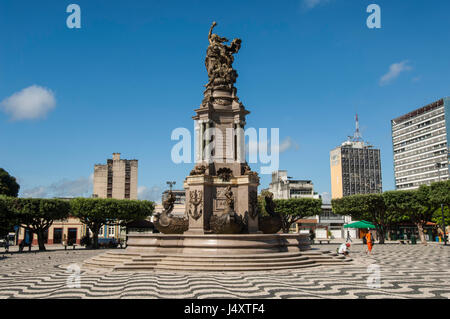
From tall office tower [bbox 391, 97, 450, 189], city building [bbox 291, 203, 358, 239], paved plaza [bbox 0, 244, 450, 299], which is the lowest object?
city building [bbox 291, 203, 358, 239]

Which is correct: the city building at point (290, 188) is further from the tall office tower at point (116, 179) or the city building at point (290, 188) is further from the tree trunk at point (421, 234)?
the tree trunk at point (421, 234)

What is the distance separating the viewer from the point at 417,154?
118438 millimetres

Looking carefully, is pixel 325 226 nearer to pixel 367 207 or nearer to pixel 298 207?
pixel 298 207

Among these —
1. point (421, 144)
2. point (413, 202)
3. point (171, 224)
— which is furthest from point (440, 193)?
point (421, 144)

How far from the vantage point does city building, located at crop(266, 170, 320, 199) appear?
113238mm

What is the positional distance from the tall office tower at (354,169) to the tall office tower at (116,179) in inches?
3112

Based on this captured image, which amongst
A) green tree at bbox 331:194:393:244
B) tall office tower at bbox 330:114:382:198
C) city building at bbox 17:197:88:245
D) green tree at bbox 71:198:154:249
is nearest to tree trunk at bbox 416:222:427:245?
green tree at bbox 331:194:393:244

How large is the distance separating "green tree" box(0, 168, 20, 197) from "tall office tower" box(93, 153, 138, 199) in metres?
21.6

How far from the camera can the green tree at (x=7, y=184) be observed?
64875 mm

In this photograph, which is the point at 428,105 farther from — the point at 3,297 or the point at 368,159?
the point at 3,297

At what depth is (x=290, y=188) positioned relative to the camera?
113500 mm

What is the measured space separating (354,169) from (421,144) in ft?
92.4

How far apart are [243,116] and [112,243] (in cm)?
2941

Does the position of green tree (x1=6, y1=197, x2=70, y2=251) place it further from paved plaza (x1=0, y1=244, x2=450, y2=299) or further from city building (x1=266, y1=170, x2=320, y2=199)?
city building (x1=266, y1=170, x2=320, y2=199)
